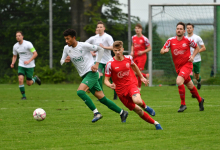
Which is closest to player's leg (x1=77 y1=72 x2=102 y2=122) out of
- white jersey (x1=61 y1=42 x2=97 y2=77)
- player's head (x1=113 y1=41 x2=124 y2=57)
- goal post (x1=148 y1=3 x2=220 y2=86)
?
white jersey (x1=61 y1=42 x2=97 y2=77)

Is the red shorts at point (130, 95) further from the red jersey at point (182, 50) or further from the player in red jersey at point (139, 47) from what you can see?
the player in red jersey at point (139, 47)

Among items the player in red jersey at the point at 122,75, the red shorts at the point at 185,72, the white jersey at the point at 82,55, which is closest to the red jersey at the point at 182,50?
the red shorts at the point at 185,72

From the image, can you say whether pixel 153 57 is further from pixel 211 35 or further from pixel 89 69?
pixel 89 69

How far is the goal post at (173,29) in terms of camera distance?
14859 mm

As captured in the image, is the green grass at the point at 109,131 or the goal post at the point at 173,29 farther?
the goal post at the point at 173,29

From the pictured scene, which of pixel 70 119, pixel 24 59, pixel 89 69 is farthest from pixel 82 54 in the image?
pixel 24 59

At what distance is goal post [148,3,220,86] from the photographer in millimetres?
14859

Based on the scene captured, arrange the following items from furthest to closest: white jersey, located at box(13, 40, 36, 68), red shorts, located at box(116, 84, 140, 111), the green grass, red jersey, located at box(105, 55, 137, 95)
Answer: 1. white jersey, located at box(13, 40, 36, 68)
2. red jersey, located at box(105, 55, 137, 95)
3. red shorts, located at box(116, 84, 140, 111)
4. the green grass

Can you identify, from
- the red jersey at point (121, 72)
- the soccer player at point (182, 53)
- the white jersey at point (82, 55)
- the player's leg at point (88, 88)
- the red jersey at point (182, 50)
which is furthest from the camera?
the red jersey at point (182, 50)

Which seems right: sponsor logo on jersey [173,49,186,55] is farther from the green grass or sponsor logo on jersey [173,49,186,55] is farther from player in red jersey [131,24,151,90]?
player in red jersey [131,24,151,90]

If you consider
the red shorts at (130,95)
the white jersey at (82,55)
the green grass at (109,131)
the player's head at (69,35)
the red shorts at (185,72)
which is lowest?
the green grass at (109,131)

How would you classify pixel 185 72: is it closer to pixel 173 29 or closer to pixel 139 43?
pixel 139 43

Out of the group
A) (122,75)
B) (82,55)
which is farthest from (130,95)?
(82,55)

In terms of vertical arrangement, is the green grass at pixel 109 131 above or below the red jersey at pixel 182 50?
below
